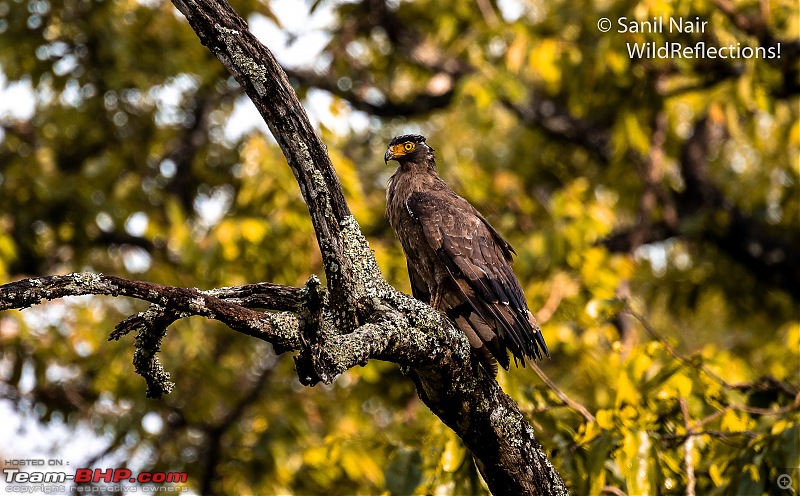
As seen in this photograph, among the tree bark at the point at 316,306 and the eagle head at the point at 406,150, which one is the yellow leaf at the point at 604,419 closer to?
the tree bark at the point at 316,306

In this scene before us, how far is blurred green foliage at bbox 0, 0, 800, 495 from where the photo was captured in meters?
8.05

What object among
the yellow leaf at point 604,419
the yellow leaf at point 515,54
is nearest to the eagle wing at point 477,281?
the yellow leaf at point 604,419

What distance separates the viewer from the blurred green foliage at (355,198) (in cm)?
805

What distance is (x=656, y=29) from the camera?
→ 7.69 meters

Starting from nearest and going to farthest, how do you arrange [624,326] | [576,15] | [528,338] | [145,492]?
[528,338]
[145,492]
[576,15]
[624,326]

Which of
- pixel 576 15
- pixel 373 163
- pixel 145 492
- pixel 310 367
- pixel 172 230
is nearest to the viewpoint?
pixel 310 367

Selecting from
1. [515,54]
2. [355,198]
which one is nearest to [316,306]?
[355,198]

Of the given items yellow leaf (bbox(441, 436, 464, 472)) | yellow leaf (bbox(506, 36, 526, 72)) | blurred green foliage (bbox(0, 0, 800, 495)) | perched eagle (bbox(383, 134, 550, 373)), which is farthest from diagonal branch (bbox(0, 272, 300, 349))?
yellow leaf (bbox(506, 36, 526, 72))

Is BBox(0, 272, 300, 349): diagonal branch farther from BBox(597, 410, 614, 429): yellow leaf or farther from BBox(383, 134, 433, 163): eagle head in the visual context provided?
BBox(383, 134, 433, 163): eagle head

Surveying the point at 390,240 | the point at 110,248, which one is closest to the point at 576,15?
the point at 390,240

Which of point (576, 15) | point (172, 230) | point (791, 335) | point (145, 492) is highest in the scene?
point (576, 15)

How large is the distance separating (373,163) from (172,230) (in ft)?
13.4

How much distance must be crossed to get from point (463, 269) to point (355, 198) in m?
3.66

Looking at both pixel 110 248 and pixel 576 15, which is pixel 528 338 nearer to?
pixel 576 15
